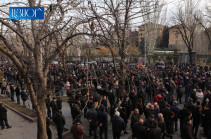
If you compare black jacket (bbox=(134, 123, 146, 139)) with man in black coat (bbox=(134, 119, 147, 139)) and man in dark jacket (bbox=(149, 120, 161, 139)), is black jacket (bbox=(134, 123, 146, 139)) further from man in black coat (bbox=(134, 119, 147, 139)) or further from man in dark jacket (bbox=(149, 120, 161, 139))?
man in dark jacket (bbox=(149, 120, 161, 139))

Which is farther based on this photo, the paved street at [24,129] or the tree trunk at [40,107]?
the paved street at [24,129]

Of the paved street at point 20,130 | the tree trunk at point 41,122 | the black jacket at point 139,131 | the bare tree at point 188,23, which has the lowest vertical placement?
the paved street at point 20,130

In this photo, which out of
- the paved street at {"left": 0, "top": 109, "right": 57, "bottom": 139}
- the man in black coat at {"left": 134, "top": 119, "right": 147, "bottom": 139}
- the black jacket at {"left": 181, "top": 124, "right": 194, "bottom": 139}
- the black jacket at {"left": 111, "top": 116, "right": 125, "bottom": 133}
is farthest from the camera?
the paved street at {"left": 0, "top": 109, "right": 57, "bottom": 139}

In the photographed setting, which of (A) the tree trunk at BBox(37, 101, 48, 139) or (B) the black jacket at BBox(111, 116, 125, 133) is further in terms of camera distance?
(B) the black jacket at BBox(111, 116, 125, 133)

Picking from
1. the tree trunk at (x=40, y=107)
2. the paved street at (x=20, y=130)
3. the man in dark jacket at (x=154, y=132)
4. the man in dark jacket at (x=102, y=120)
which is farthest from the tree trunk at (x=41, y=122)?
the man in dark jacket at (x=154, y=132)

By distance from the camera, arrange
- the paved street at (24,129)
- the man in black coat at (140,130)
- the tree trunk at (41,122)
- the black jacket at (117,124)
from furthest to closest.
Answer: the paved street at (24,129), the black jacket at (117,124), the man in black coat at (140,130), the tree trunk at (41,122)

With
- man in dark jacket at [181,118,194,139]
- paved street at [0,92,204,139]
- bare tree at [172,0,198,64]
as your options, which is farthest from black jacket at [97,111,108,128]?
bare tree at [172,0,198,64]

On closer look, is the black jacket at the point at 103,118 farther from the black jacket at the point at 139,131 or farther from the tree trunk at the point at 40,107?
the tree trunk at the point at 40,107

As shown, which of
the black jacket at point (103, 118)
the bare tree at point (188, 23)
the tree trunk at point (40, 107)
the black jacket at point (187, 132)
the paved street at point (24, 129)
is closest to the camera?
the tree trunk at point (40, 107)

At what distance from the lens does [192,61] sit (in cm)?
2547

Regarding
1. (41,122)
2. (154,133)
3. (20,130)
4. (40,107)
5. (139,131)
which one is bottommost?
(20,130)

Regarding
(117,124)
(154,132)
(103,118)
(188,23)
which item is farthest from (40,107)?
(188,23)

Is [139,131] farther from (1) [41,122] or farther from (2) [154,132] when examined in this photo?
(1) [41,122]

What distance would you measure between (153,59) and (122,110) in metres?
Answer: 26.3
